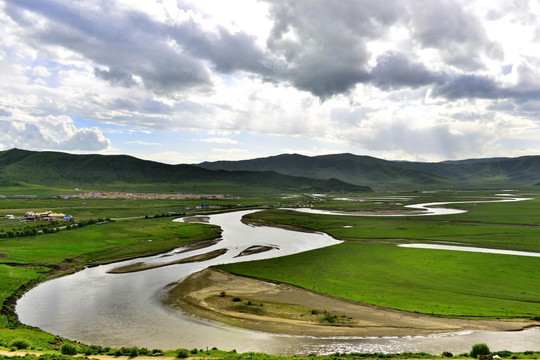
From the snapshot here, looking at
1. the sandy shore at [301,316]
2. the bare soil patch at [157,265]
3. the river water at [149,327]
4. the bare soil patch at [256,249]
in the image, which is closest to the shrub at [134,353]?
the river water at [149,327]

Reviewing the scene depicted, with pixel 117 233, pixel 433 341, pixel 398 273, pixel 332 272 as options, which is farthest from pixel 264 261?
pixel 117 233

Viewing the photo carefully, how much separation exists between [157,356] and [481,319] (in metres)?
37.4

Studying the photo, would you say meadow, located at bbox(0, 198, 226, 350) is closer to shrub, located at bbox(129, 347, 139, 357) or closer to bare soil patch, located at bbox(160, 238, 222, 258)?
bare soil patch, located at bbox(160, 238, 222, 258)

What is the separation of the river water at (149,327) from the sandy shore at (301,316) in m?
1.45

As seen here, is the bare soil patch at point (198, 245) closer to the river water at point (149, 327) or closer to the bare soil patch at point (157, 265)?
the bare soil patch at point (157, 265)

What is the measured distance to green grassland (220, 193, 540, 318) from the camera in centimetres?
4616

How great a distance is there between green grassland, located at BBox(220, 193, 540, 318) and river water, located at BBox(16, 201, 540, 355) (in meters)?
7.88

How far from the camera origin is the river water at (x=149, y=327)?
35.6 meters

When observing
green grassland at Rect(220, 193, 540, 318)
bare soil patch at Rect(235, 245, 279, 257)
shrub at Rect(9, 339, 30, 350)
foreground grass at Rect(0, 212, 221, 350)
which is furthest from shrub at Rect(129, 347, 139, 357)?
bare soil patch at Rect(235, 245, 279, 257)

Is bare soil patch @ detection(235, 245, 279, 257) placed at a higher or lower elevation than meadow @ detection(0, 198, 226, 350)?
lower

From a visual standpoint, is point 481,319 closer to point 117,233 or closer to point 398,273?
point 398,273

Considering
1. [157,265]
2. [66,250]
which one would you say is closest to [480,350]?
[157,265]

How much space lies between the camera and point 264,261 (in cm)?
7231

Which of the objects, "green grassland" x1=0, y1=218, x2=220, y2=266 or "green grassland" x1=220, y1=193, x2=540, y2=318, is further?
"green grassland" x1=0, y1=218, x2=220, y2=266
